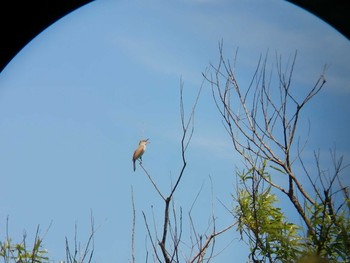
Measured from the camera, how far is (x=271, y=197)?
2410 millimetres

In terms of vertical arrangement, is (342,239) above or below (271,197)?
below

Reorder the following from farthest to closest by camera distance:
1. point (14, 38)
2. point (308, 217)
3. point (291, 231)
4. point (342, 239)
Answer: point (291, 231) < point (308, 217) < point (342, 239) < point (14, 38)

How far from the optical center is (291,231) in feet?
7.45

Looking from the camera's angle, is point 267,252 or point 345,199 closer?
point 345,199

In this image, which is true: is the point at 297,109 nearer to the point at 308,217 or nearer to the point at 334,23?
the point at 308,217

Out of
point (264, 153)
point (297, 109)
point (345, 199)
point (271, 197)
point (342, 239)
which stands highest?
point (297, 109)

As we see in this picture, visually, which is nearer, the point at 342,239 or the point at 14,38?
the point at 14,38

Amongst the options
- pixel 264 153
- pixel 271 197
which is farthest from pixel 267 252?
pixel 264 153

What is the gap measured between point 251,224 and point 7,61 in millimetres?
1568

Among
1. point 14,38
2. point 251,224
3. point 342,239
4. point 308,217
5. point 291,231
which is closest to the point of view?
point 14,38

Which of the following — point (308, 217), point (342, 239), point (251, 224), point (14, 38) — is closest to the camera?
point (14, 38)

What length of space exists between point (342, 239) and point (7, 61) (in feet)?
5.01

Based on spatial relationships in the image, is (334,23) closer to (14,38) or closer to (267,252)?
(14,38)

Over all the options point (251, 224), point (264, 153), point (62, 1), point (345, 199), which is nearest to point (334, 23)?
point (62, 1)
